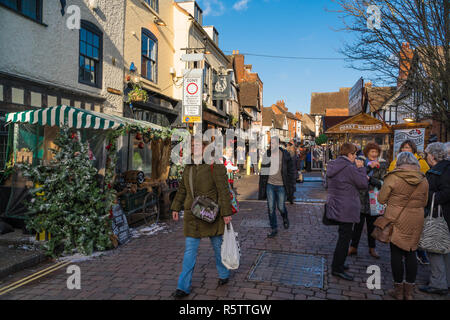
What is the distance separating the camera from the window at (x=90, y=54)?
30.9 feet

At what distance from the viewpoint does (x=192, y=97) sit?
Answer: 42.0 feet

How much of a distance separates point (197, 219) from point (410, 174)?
2.45 m

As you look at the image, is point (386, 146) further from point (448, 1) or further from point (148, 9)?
point (148, 9)

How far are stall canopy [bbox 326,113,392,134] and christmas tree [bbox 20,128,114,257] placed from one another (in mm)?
9253

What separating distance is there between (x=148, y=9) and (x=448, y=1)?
33.3 feet

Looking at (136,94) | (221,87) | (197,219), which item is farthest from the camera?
(221,87)

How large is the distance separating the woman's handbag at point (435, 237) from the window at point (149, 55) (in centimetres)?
1144

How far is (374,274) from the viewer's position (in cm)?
433

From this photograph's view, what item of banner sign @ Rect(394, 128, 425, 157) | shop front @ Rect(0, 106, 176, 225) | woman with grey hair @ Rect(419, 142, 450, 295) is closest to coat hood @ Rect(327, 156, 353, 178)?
woman with grey hair @ Rect(419, 142, 450, 295)

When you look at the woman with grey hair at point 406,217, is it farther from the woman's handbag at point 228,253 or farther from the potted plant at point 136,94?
the potted plant at point 136,94

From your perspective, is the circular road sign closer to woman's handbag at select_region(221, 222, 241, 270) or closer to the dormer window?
the dormer window

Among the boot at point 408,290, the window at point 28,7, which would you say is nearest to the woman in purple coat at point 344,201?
the boot at point 408,290

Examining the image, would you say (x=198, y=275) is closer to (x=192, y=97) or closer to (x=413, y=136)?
(x=413, y=136)

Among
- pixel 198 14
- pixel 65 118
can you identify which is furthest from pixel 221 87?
pixel 65 118
